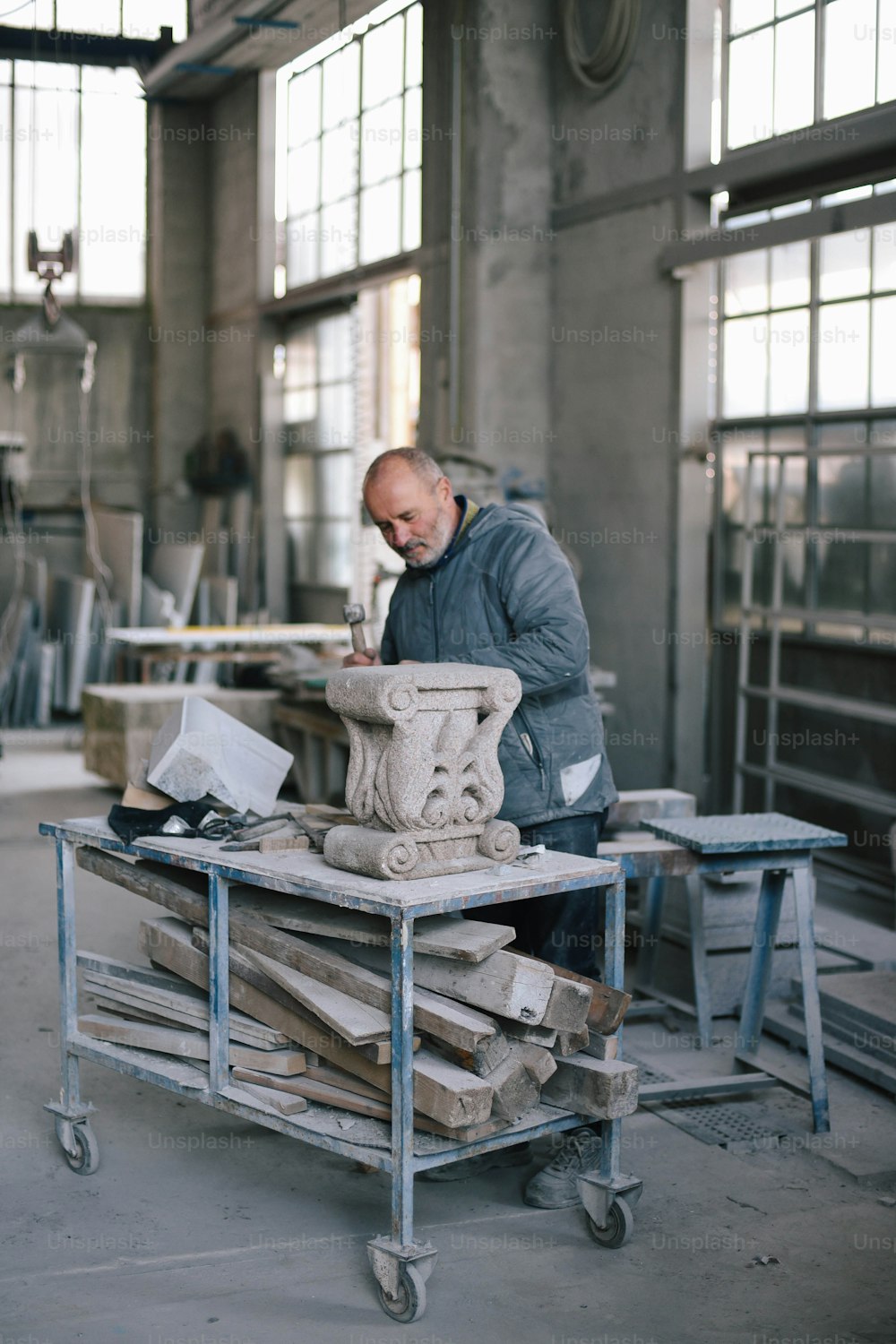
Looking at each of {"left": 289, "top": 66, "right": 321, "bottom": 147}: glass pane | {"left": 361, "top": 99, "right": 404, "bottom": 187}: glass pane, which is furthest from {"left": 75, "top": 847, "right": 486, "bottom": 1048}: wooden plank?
{"left": 289, "top": 66, "right": 321, "bottom": 147}: glass pane

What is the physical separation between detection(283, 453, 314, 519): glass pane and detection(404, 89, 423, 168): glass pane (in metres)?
2.69

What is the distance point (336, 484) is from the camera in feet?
36.0

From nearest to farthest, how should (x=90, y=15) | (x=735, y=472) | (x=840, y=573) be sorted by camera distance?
1. (x=840, y=573)
2. (x=735, y=472)
3. (x=90, y=15)

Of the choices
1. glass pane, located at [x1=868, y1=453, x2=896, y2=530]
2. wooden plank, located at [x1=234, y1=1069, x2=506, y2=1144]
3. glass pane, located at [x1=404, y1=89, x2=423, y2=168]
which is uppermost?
glass pane, located at [x1=404, y1=89, x2=423, y2=168]

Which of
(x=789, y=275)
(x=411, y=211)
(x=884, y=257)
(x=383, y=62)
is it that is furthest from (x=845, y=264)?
(x=383, y=62)

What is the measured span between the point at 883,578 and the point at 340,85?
671cm

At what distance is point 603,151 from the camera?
717 cm

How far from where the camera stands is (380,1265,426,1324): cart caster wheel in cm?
260

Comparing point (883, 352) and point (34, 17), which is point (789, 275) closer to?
point (883, 352)

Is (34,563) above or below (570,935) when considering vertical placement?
above

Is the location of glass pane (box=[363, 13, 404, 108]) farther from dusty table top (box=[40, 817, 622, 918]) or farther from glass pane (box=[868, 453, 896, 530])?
dusty table top (box=[40, 817, 622, 918])

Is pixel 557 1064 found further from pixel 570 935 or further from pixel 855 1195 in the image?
pixel 855 1195

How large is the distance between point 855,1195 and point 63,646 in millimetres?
8480

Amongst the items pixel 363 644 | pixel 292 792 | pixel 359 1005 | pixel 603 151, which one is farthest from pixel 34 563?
pixel 359 1005
